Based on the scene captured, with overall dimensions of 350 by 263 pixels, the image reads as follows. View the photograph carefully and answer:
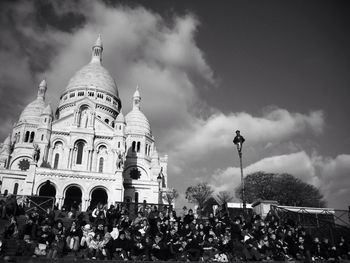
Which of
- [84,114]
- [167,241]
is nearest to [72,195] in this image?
[84,114]

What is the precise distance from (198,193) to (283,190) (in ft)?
54.1

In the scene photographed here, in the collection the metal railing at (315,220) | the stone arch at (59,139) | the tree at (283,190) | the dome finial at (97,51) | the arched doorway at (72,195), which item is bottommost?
the metal railing at (315,220)

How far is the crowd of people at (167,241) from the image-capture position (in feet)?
42.9

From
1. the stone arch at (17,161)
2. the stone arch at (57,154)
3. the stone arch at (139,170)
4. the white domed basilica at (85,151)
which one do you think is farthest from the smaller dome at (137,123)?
the stone arch at (17,161)

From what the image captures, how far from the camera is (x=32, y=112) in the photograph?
54906 mm

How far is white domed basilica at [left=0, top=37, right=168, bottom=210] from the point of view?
122 feet

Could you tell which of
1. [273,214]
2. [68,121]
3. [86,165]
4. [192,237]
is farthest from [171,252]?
[68,121]

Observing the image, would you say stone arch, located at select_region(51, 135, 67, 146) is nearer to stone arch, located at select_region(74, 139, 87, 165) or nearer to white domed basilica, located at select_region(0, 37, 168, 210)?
white domed basilica, located at select_region(0, 37, 168, 210)

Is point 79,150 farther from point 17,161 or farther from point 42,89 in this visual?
point 42,89

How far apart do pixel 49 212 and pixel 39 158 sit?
85.1ft

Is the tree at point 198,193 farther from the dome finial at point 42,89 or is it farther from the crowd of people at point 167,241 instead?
the crowd of people at point 167,241

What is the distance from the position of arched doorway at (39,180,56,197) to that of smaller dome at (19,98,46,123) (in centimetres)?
2040

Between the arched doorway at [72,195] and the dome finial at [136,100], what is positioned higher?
the dome finial at [136,100]

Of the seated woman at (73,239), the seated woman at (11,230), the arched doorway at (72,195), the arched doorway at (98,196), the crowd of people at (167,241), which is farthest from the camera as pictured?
the arched doorway at (98,196)
